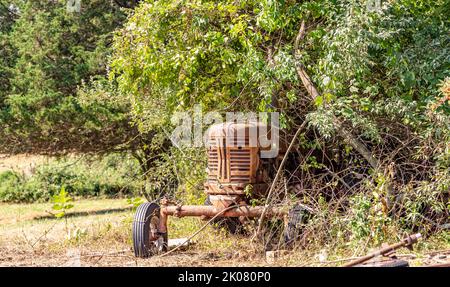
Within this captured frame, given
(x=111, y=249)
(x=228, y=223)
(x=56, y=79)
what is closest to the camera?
(x=111, y=249)

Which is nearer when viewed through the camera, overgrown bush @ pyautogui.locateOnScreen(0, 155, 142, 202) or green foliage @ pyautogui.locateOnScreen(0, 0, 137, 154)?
green foliage @ pyautogui.locateOnScreen(0, 0, 137, 154)

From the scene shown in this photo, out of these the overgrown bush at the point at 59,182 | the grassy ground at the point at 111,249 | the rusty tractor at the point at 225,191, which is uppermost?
the rusty tractor at the point at 225,191

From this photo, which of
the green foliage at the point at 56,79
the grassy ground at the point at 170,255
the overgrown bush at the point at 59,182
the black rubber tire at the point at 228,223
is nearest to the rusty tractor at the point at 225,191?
the grassy ground at the point at 170,255

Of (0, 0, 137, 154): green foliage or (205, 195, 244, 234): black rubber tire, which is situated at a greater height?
(0, 0, 137, 154): green foliage

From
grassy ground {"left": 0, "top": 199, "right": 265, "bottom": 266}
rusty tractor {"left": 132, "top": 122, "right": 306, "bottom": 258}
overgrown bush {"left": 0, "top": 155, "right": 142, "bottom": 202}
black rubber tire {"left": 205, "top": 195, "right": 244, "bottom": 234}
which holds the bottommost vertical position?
overgrown bush {"left": 0, "top": 155, "right": 142, "bottom": 202}

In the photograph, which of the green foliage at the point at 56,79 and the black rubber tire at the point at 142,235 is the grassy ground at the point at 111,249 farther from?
the green foliage at the point at 56,79

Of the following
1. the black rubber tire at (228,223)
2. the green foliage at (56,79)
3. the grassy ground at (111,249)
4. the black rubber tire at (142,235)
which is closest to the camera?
the grassy ground at (111,249)

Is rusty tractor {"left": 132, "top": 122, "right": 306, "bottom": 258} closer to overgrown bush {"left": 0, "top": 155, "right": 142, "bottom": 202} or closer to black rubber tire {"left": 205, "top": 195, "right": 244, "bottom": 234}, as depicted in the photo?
black rubber tire {"left": 205, "top": 195, "right": 244, "bottom": 234}

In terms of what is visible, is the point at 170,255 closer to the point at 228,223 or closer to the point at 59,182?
the point at 228,223

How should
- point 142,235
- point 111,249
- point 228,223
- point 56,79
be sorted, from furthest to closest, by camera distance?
point 56,79 → point 228,223 → point 111,249 → point 142,235

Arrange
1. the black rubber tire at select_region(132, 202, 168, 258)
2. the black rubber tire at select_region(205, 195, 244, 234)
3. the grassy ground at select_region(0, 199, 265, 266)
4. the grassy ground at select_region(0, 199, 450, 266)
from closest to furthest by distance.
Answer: the grassy ground at select_region(0, 199, 450, 266) < the grassy ground at select_region(0, 199, 265, 266) < the black rubber tire at select_region(132, 202, 168, 258) < the black rubber tire at select_region(205, 195, 244, 234)

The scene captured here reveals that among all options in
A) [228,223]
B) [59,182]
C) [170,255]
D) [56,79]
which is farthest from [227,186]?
[59,182]

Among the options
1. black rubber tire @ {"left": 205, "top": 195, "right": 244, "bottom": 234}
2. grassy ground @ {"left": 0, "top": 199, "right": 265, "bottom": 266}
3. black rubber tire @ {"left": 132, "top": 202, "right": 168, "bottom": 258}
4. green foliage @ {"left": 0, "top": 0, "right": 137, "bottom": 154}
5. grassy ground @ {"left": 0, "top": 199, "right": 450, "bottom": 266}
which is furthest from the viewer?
green foliage @ {"left": 0, "top": 0, "right": 137, "bottom": 154}

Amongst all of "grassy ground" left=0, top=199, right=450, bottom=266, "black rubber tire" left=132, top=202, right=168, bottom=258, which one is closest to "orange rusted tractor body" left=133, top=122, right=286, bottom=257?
"black rubber tire" left=132, top=202, right=168, bottom=258
